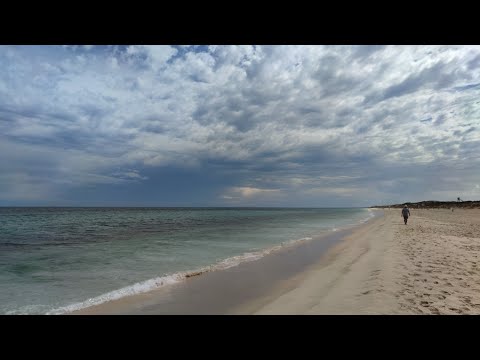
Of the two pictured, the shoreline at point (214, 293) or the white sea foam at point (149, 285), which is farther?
the white sea foam at point (149, 285)

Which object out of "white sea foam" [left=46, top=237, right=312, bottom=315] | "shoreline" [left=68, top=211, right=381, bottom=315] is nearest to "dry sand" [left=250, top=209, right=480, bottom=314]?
"shoreline" [left=68, top=211, right=381, bottom=315]

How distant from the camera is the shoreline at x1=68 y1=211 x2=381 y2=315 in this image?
7.25m

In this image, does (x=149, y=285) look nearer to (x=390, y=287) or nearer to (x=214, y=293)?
(x=214, y=293)

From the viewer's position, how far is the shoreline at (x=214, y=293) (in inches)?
286

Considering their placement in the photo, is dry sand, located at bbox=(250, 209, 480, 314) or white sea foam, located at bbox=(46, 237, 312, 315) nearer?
dry sand, located at bbox=(250, 209, 480, 314)

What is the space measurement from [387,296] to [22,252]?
19520 mm

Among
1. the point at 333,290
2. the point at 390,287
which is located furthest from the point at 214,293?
the point at 390,287

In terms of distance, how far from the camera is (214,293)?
855 centimetres

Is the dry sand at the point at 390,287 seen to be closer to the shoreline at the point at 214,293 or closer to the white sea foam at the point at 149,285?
the shoreline at the point at 214,293

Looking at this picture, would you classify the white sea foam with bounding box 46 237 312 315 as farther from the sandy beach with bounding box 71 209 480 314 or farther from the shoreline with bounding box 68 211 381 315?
the sandy beach with bounding box 71 209 480 314

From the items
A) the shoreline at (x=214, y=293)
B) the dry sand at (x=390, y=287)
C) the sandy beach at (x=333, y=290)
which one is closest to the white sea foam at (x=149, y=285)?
the shoreline at (x=214, y=293)
